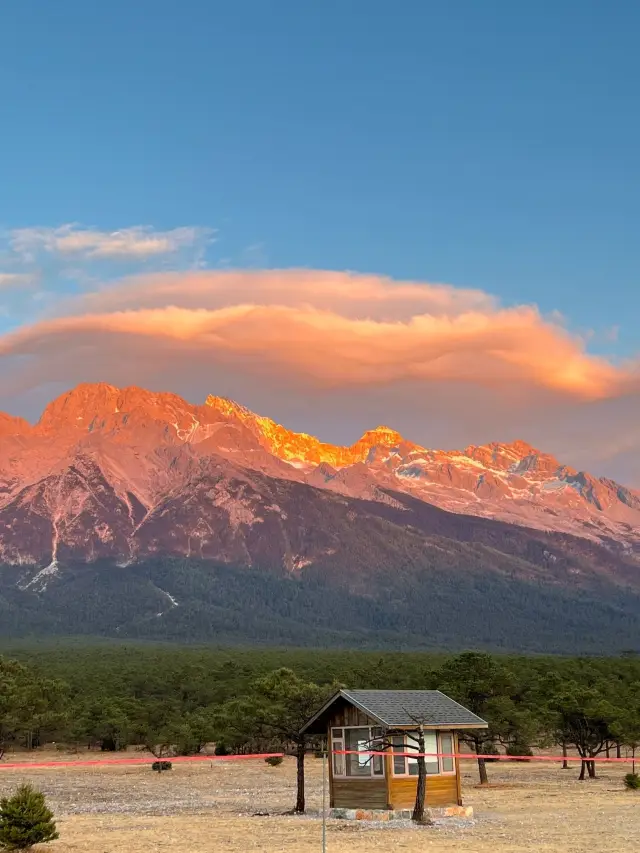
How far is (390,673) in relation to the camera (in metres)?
122

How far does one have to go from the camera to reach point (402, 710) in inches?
1774

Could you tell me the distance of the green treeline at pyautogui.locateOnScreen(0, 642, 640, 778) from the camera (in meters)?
57.4

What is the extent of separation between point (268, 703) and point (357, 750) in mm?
5510

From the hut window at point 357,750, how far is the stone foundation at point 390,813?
157cm

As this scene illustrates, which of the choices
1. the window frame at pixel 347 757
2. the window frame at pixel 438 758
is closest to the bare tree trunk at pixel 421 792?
the window frame at pixel 438 758

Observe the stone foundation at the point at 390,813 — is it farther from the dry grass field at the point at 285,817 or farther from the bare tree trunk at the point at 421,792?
the bare tree trunk at the point at 421,792

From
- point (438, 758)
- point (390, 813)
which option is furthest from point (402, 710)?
point (390, 813)

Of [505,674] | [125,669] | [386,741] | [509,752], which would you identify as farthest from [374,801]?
[125,669]

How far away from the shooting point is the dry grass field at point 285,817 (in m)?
36.0

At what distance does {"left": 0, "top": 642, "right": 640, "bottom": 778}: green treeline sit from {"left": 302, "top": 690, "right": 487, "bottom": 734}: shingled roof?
2.82m

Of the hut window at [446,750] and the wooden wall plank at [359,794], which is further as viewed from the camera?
the hut window at [446,750]

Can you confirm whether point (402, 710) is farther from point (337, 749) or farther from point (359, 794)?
point (359, 794)

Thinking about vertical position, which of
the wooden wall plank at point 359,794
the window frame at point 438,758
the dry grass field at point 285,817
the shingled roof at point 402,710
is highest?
the shingled roof at point 402,710

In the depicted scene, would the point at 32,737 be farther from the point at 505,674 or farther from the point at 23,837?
the point at 23,837
